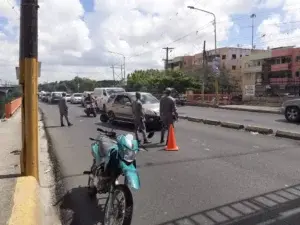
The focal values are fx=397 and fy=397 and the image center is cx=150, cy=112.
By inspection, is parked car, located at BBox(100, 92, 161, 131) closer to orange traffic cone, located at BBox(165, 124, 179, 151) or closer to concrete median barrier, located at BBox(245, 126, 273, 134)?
concrete median barrier, located at BBox(245, 126, 273, 134)

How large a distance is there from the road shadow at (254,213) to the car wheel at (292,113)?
45.6 ft

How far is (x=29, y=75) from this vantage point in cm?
677

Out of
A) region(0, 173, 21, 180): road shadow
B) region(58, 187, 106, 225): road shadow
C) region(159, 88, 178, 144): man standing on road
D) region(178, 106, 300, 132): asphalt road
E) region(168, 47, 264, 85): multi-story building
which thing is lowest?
region(58, 187, 106, 225): road shadow

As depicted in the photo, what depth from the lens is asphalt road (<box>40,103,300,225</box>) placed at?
5328 millimetres

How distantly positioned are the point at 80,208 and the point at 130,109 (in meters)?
12.1

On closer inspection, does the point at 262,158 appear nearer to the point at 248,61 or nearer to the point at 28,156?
the point at 28,156

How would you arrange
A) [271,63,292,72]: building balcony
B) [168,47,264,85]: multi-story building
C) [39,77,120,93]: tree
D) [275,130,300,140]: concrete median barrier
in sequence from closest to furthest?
[275,130,300,140]: concrete median barrier
[271,63,292,72]: building balcony
[168,47,264,85]: multi-story building
[39,77,120,93]: tree

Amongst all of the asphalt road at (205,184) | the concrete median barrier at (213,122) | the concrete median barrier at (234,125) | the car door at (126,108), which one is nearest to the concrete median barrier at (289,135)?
the asphalt road at (205,184)

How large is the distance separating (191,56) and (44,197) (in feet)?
346

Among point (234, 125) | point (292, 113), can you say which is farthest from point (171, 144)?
point (292, 113)

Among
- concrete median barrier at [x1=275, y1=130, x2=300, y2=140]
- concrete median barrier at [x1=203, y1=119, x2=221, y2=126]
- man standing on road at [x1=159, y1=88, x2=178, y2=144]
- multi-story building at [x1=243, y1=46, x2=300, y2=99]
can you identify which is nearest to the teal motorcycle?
man standing on road at [x1=159, y1=88, x2=178, y2=144]

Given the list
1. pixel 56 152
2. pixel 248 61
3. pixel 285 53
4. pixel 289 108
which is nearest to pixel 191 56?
pixel 248 61

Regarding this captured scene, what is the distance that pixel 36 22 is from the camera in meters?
6.86

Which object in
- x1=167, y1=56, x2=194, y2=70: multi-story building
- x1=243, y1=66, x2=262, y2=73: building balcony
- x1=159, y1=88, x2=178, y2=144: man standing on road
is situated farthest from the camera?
x1=167, y1=56, x2=194, y2=70: multi-story building
